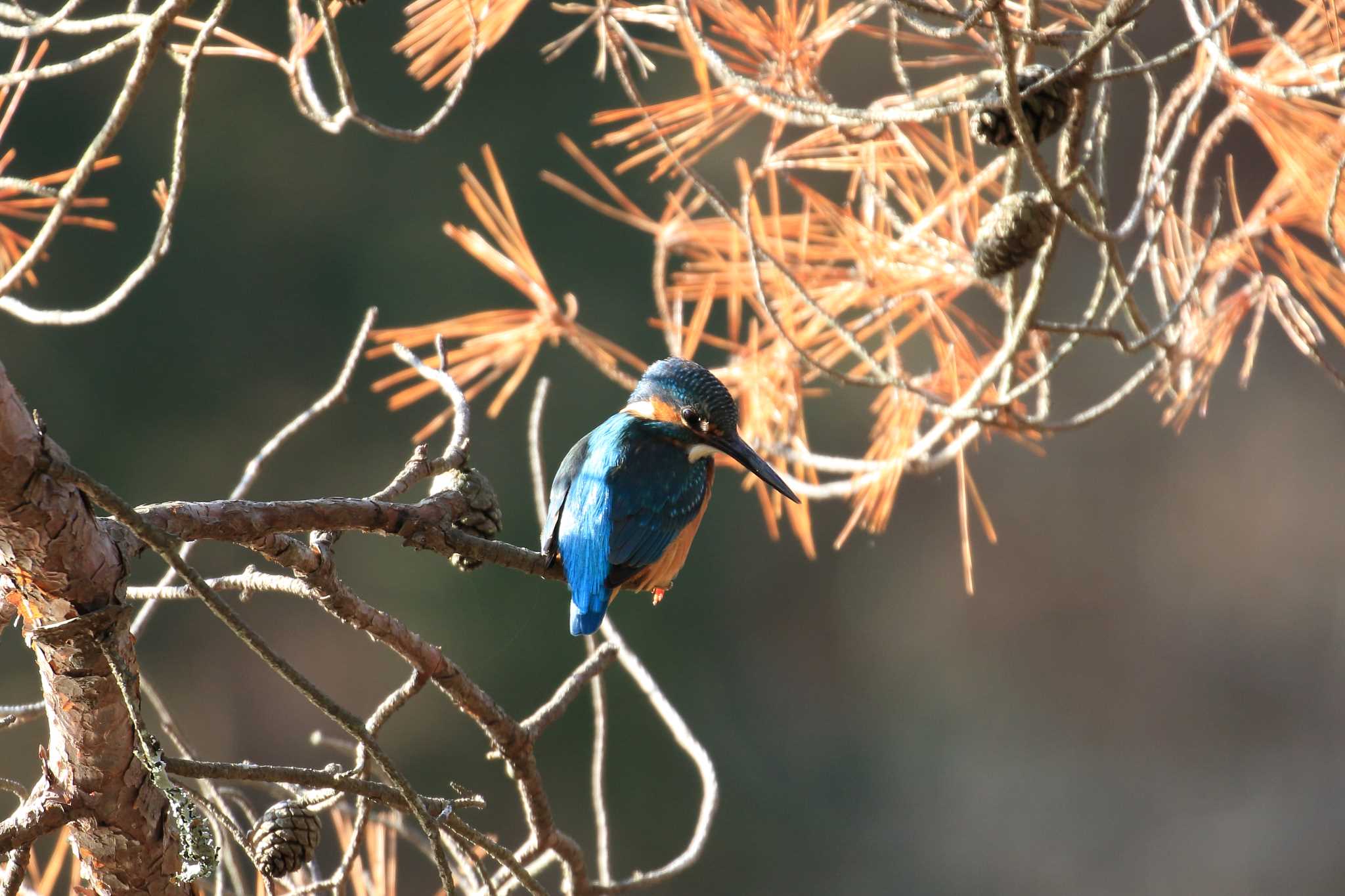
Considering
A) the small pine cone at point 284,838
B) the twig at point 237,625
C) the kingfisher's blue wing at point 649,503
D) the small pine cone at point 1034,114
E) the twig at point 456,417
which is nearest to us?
the twig at point 237,625

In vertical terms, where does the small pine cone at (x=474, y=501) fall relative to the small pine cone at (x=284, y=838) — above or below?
above

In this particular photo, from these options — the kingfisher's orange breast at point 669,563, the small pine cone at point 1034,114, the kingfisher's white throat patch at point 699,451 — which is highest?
the small pine cone at point 1034,114

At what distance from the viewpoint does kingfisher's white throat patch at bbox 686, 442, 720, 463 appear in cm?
139

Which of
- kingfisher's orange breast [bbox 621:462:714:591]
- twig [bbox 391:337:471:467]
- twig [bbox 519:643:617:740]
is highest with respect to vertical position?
twig [bbox 391:337:471:467]

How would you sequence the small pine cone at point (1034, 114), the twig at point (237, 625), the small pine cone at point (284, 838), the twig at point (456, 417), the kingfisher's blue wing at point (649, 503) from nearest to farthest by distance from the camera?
the twig at point (237, 625), the small pine cone at point (284, 838), the twig at point (456, 417), the small pine cone at point (1034, 114), the kingfisher's blue wing at point (649, 503)

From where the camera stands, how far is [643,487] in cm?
135

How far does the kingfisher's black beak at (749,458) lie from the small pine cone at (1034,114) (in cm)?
40

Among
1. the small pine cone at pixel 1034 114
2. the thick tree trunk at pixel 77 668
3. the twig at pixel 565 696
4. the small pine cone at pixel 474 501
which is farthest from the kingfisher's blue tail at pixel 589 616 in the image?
the small pine cone at pixel 1034 114

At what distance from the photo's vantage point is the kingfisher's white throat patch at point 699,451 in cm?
139

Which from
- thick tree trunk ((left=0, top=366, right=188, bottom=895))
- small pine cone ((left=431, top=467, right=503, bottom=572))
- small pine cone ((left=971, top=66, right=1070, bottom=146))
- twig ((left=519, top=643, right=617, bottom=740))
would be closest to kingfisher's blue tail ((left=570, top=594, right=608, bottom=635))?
twig ((left=519, top=643, right=617, bottom=740))

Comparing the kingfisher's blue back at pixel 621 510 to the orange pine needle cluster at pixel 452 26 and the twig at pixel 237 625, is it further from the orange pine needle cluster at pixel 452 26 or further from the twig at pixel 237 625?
the twig at pixel 237 625

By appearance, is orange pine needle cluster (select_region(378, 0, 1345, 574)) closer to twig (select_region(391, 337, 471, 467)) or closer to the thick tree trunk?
twig (select_region(391, 337, 471, 467))

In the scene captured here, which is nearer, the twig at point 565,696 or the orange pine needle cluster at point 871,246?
the twig at point 565,696

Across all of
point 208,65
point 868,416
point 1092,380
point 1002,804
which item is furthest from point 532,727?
point 1002,804
